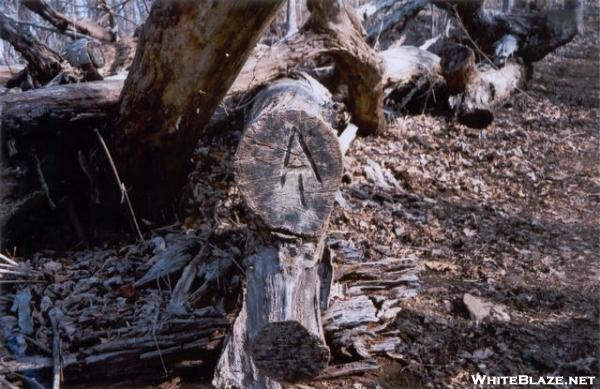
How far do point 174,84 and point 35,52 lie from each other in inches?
84.3

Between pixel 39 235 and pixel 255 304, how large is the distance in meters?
2.34

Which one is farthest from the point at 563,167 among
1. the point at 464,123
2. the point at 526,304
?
the point at 526,304

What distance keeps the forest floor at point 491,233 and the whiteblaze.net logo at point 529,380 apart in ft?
0.13

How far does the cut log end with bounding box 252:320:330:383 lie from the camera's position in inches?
111

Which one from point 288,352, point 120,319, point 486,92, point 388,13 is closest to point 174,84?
point 120,319

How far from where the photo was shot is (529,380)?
3.30m

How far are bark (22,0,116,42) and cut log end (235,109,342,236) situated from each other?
4.35m

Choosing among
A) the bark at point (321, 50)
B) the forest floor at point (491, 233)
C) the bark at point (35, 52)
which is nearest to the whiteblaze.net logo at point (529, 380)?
the forest floor at point (491, 233)

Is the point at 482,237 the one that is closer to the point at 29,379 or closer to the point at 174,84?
the point at 174,84

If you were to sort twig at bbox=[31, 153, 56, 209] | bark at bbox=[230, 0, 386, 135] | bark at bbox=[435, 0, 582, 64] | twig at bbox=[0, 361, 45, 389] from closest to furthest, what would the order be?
twig at bbox=[0, 361, 45, 389], twig at bbox=[31, 153, 56, 209], bark at bbox=[230, 0, 386, 135], bark at bbox=[435, 0, 582, 64]

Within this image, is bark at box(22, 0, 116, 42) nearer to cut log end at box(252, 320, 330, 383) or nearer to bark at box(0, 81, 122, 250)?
bark at box(0, 81, 122, 250)

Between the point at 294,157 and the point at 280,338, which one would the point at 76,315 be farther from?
the point at 294,157

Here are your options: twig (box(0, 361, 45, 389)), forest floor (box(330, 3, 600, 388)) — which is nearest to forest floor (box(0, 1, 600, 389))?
forest floor (box(330, 3, 600, 388))

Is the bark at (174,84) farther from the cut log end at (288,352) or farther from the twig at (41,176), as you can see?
the cut log end at (288,352)
